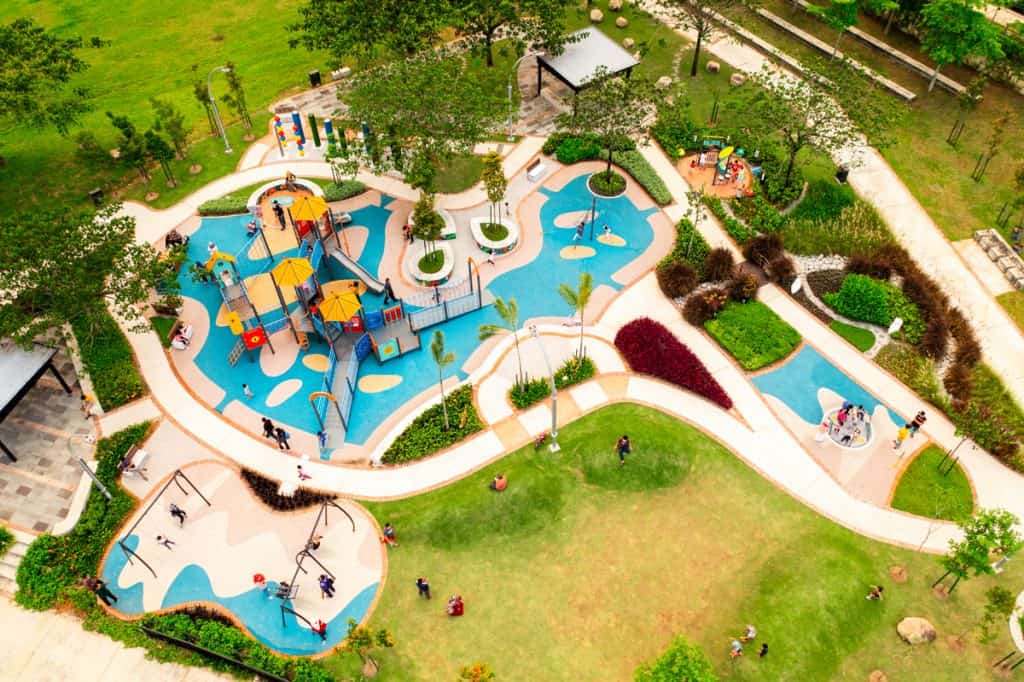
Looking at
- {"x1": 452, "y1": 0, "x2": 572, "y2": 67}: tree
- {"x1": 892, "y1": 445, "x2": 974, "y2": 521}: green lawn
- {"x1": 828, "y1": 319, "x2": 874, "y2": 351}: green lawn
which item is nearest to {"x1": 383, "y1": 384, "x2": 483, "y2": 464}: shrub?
{"x1": 892, "y1": 445, "x2": 974, "y2": 521}: green lawn

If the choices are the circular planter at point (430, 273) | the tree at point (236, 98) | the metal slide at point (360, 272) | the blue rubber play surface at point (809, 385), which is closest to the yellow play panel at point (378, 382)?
the metal slide at point (360, 272)

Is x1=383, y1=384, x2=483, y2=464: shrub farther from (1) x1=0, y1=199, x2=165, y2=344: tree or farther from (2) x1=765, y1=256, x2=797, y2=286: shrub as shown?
(2) x1=765, y1=256, x2=797, y2=286: shrub

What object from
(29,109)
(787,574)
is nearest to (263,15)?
(29,109)

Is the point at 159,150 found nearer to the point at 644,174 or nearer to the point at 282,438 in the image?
the point at 282,438

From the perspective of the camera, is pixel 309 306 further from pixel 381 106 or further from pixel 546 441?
pixel 546 441

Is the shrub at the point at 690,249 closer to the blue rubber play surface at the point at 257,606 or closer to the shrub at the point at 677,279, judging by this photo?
the shrub at the point at 677,279
